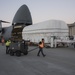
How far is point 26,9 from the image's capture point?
58.6 m

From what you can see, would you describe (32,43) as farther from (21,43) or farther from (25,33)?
(21,43)

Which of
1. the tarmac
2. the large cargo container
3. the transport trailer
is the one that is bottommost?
the tarmac

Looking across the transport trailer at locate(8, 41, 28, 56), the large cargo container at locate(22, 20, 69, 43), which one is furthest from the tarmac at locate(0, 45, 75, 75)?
the large cargo container at locate(22, 20, 69, 43)

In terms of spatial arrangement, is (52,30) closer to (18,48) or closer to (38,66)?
(18,48)

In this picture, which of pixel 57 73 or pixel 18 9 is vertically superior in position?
pixel 18 9

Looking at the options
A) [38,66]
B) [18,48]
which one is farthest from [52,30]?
[38,66]

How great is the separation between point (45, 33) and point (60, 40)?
9.30 ft

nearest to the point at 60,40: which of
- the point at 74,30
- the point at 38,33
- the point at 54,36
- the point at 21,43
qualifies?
the point at 54,36

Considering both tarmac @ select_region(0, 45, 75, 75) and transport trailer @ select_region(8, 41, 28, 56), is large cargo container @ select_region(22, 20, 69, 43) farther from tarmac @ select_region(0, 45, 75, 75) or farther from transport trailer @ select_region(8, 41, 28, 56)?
tarmac @ select_region(0, 45, 75, 75)

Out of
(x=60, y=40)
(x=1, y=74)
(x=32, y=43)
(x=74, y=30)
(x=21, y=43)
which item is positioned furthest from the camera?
(x=74, y=30)

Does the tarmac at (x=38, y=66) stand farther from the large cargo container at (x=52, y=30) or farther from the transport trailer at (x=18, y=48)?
the large cargo container at (x=52, y=30)

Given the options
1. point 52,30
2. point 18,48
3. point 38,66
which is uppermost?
point 52,30

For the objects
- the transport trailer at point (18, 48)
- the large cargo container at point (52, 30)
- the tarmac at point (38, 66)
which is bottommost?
the tarmac at point (38, 66)

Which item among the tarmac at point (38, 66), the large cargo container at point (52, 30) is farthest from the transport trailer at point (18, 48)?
the large cargo container at point (52, 30)
